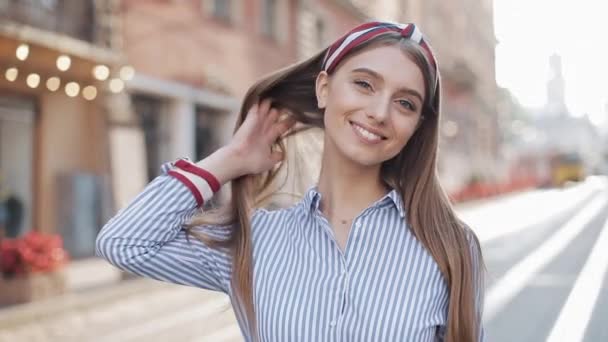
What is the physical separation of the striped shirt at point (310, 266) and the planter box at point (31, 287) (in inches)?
280

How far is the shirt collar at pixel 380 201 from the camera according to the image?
2.08 metres

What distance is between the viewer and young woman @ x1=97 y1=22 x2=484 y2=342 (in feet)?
6.41

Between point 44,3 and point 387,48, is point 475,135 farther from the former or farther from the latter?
point 387,48

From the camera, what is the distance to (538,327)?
722 centimetres

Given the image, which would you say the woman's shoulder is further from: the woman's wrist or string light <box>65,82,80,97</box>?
string light <box>65,82,80,97</box>

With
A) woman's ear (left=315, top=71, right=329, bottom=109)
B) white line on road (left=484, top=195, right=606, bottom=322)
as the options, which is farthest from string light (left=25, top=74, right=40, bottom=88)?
woman's ear (left=315, top=71, right=329, bottom=109)

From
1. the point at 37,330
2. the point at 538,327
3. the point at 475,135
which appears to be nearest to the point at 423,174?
the point at 538,327

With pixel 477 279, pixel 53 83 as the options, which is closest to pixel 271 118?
pixel 477 279

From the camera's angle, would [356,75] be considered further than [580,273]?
No

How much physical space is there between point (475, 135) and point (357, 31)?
45.8 meters

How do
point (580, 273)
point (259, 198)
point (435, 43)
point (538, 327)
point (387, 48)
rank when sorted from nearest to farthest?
point (387, 48)
point (259, 198)
point (538, 327)
point (580, 273)
point (435, 43)

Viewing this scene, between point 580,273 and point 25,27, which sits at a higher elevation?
point 25,27

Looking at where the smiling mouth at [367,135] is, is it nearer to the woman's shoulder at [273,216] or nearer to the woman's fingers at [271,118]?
the woman's shoulder at [273,216]

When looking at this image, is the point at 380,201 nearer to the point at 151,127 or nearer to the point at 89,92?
the point at 89,92
